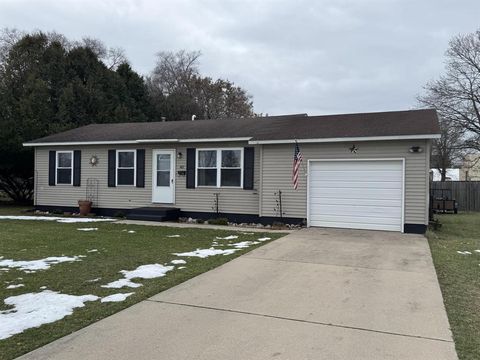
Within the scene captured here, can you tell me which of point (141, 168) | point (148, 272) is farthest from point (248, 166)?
point (148, 272)

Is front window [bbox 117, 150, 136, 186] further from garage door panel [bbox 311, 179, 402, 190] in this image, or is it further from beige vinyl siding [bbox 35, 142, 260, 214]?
garage door panel [bbox 311, 179, 402, 190]

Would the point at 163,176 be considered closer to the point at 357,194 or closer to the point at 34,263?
the point at 357,194

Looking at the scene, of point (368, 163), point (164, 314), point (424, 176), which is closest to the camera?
point (164, 314)

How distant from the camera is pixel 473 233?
12625 mm

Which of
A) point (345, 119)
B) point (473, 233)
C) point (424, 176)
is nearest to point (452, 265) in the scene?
point (424, 176)

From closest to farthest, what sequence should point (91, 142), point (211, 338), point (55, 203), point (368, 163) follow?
point (211, 338) < point (368, 163) < point (91, 142) < point (55, 203)

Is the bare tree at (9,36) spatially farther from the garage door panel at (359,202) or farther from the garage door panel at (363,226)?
the garage door panel at (363,226)

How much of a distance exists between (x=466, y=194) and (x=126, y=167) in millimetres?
19273

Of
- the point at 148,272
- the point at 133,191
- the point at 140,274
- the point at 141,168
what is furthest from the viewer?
the point at 133,191

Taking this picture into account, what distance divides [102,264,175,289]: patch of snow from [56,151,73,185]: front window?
10406 millimetres

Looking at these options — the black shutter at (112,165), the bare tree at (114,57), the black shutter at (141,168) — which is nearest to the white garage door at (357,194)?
the black shutter at (141,168)

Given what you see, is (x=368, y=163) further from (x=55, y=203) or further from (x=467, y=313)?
(x=55, y=203)

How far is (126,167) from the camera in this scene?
15.0 m

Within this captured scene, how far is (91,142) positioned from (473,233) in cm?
1248
